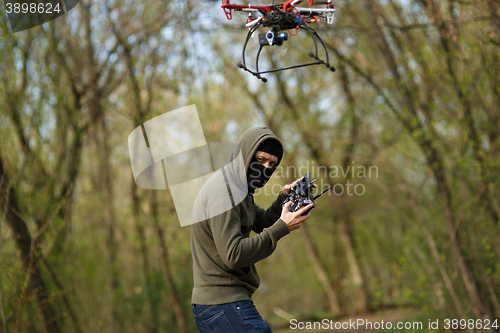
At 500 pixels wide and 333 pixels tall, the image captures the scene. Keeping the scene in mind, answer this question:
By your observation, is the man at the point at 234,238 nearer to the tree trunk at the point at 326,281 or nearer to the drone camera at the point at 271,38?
the drone camera at the point at 271,38

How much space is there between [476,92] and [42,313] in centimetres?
658

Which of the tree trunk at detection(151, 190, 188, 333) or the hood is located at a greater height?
the hood

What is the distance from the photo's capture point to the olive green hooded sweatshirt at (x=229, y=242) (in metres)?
2.16

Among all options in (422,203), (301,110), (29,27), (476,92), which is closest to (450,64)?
(476,92)

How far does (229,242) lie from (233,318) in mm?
440

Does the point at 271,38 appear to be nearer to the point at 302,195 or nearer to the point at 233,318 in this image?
the point at 302,195

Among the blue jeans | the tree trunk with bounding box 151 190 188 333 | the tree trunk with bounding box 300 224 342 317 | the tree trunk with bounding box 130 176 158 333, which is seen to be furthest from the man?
the tree trunk with bounding box 300 224 342 317

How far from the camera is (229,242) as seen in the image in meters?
2.15

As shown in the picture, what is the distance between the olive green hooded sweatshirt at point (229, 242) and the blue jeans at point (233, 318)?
4cm

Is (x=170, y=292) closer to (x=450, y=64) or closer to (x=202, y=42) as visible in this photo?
(x=202, y=42)

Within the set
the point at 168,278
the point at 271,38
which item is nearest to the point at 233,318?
the point at 271,38

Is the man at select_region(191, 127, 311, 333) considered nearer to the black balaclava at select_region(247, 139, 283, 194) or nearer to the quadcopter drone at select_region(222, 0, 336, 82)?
the black balaclava at select_region(247, 139, 283, 194)

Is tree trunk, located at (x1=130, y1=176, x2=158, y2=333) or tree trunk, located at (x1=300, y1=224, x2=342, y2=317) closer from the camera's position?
tree trunk, located at (x1=130, y1=176, x2=158, y2=333)

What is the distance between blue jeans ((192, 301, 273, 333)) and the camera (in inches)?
87.8
